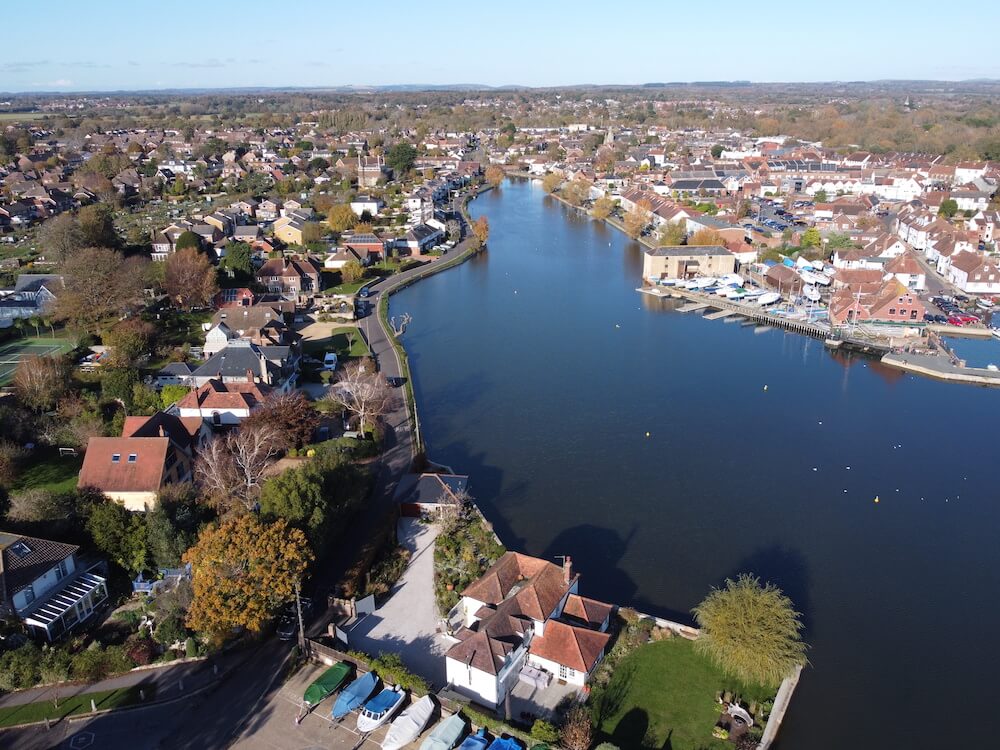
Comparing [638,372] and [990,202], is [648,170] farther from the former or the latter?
[638,372]

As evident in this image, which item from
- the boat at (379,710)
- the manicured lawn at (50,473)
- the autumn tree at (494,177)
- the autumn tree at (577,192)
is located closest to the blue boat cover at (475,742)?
the boat at (379,710)

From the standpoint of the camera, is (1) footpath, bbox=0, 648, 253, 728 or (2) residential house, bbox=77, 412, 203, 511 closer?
(1) footpath, bbox=0, 648, 253, 728

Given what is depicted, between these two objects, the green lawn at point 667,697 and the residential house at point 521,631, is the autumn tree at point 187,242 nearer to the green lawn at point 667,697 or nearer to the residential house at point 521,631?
the residential house at point 521,631

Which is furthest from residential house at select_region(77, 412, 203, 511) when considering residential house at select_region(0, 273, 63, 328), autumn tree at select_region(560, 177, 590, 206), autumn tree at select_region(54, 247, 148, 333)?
autumn tree at select_region(560, 177, 590, 206)

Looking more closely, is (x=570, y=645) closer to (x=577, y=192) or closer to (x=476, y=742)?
(x=476, y=742)

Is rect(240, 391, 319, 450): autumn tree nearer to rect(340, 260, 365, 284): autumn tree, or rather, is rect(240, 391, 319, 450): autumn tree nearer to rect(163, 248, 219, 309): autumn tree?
rect(163, 248, 219, 309): autumn tree

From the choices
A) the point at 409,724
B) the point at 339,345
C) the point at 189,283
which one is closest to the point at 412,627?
the point at 409,724
